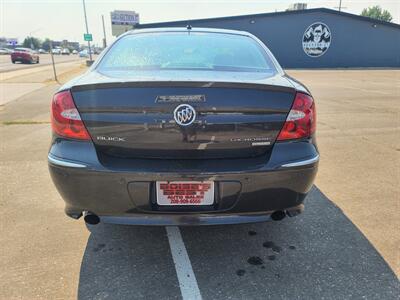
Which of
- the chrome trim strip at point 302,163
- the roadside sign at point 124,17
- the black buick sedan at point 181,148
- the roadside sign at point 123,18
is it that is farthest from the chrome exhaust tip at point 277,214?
the roadside sign at point 124,17

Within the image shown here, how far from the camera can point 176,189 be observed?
6.72ft

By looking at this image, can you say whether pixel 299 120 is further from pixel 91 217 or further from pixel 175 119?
pixel 91 217

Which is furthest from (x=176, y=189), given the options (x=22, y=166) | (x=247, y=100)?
(x=22, y=166)

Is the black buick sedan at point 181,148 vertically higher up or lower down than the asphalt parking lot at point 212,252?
higher up

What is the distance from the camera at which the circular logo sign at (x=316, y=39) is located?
3020 centimetres

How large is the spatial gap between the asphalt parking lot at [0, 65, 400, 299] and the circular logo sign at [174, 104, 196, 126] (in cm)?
108

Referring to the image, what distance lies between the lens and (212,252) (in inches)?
102

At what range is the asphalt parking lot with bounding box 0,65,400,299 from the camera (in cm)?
219

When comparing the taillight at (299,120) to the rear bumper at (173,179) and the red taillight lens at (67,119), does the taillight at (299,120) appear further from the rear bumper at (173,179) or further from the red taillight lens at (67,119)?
the red taillight lens at (67,119)

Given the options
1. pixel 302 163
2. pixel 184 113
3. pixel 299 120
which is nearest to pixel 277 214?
pixel 302 163

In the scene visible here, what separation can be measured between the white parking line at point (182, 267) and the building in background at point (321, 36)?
27892 millimetres

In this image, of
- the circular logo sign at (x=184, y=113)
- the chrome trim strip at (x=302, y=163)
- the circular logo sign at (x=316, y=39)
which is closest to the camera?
the circular logo sign at (x=184, y=113)

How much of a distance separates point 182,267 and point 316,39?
31875mm

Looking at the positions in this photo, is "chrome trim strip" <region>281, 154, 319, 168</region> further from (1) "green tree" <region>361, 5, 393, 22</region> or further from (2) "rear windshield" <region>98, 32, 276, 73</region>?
(1) "green tree" <region>361, 5, 393, 22</region>
